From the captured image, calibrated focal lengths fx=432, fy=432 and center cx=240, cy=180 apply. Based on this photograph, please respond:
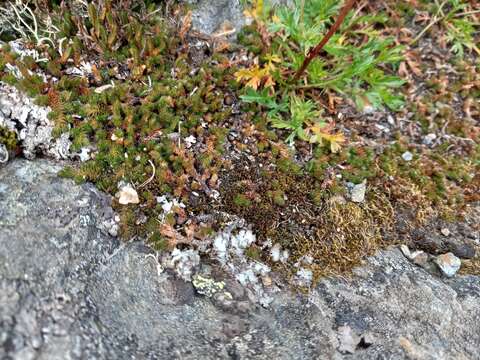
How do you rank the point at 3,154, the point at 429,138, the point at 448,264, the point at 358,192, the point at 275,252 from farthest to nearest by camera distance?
the point at 429,138
the point at 358,192
the point at 448,264
the point at 275,252
the point at 3,154

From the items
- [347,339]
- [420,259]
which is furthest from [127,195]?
[420,259]

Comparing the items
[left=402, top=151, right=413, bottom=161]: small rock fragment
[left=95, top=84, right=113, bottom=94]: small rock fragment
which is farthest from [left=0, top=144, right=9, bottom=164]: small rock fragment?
[left=402, top=151, right=413, bottom=161]: small rock fragment

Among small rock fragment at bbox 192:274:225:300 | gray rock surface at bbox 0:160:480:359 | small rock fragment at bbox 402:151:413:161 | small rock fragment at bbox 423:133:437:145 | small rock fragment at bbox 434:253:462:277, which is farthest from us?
small rock fragment at bbox 423:133:437:145

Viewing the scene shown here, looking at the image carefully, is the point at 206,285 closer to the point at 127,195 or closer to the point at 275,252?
the point at 275,252

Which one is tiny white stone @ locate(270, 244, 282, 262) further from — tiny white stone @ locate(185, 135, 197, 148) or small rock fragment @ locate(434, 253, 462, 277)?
small rock fragment @ locate(434, 253, 462, 277)

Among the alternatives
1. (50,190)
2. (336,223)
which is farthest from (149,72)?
(336,223)

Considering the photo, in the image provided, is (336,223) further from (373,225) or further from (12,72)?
(12,72)
